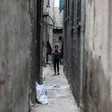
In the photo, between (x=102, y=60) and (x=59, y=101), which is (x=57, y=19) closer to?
(x=59, y=101)

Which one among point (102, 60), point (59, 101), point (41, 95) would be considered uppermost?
point (102, 60)

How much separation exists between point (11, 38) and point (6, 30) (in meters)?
0.34

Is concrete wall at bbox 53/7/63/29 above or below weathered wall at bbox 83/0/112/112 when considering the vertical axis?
above

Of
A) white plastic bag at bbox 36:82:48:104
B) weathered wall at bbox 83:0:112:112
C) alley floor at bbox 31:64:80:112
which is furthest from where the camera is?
white plastic bag at bbox 36:82:48:104

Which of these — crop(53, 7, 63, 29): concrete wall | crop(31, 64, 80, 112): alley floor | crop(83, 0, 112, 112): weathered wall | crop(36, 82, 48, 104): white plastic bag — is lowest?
crop(31, 64, 80, 112): alley floor

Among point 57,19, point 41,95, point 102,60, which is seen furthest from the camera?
point 57,19

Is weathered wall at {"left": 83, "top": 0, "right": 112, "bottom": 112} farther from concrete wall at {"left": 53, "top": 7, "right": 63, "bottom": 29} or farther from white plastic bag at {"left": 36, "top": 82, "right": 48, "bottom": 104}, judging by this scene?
concrete wall at {"left": 53, "top": 7, "right": 63, "bottom": 29}

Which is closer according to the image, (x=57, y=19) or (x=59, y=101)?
(x=59, y=101)

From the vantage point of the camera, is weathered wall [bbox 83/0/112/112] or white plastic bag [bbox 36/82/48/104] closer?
weathered wall [bbox 83/0/112/112]

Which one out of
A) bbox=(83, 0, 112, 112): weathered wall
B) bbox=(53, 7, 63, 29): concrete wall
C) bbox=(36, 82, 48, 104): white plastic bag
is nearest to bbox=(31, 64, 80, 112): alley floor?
bbox=(36, 82, 48, 104): white plastic bag

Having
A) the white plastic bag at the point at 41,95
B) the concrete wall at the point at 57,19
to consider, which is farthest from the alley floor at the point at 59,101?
the concrete wall at the point at 57,19

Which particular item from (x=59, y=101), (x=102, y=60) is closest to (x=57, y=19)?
(x=59, y=101)

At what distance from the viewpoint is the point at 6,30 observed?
113 inches

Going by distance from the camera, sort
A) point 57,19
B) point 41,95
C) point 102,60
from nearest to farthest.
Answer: point 102,60
point 41,95
point 57,19
